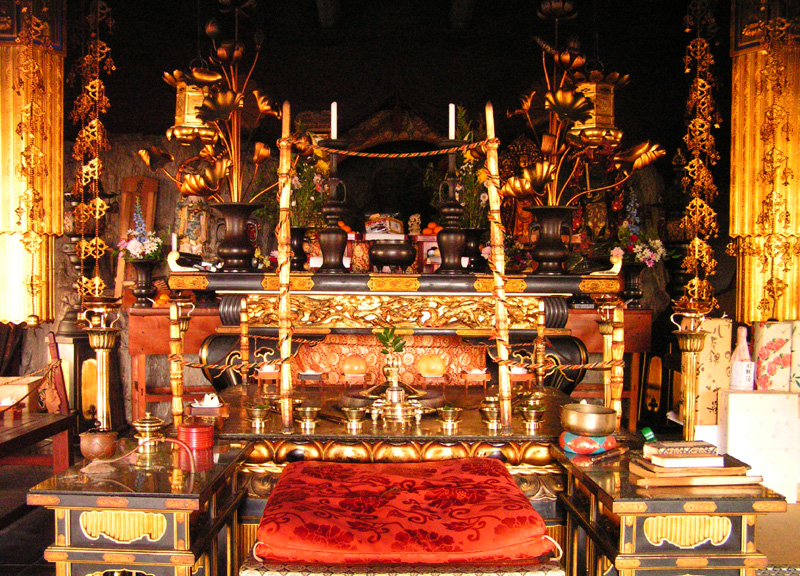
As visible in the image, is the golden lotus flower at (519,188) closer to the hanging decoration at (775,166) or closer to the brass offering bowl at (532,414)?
the hanging decoration at (775,166)

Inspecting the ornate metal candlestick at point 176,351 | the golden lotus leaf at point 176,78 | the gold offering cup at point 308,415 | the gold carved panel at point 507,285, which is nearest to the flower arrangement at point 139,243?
the golden lotus leaf at point 176,78

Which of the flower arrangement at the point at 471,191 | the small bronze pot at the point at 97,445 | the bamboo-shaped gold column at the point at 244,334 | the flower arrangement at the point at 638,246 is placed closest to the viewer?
the small bronze pot at the point at 97,445

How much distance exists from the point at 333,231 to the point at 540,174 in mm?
1284

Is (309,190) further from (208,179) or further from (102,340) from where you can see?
(102,340)

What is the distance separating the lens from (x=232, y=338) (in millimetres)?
4129

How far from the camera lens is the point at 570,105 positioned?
3.96 metres

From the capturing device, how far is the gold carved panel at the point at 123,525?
204 cm

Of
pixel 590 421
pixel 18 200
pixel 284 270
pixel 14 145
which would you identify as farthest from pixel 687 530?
pixel 14 145

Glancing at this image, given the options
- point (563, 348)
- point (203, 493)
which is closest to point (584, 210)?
point (563, 348)

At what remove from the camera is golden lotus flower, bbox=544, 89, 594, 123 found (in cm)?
395

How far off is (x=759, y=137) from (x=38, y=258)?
15.1 feet

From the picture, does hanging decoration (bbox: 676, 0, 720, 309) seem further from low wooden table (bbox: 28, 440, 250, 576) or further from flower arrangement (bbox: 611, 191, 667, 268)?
low wooden table (bbox: 28, 440, 250, 576)

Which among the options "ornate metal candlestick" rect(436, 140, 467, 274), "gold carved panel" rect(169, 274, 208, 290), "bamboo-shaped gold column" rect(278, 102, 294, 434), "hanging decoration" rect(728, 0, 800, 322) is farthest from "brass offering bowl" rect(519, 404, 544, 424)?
"hanging decoration" rect(728, 0, 800, 322)

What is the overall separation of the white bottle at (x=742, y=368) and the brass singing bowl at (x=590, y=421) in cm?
219
